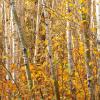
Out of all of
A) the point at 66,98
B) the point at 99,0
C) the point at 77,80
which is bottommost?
the point at 66,98

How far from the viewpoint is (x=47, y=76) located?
6527 millimetres

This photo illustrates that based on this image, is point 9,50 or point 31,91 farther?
point 9,50

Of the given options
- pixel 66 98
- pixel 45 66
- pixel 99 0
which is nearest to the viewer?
pixel 99 0

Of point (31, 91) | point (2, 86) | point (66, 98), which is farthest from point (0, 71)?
point (31, 91)

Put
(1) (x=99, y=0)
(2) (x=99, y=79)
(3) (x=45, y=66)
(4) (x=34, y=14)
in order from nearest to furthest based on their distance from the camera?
(1) (x=99, y=0) → (2) (x=99, y=79) → (3) (x=45, y=66) → (4) (x=34, y=14)

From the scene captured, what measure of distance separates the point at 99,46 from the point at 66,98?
2.41 metres

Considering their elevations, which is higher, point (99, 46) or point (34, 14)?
point (34, 14)

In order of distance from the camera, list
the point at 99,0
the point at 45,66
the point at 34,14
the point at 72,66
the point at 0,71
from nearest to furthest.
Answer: the point at 99,0
the point at 72,66
the point at 45,66
the point at 0,71
the point at 34,14

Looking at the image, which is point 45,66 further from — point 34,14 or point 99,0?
point 34,14

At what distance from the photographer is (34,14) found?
11.3 meters

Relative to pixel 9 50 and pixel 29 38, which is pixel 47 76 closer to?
pixel 9 50

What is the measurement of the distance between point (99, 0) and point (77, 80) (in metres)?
2.40

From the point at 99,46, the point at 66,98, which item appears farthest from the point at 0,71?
the point at 99,46

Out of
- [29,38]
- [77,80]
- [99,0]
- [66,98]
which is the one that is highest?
[99,0]
